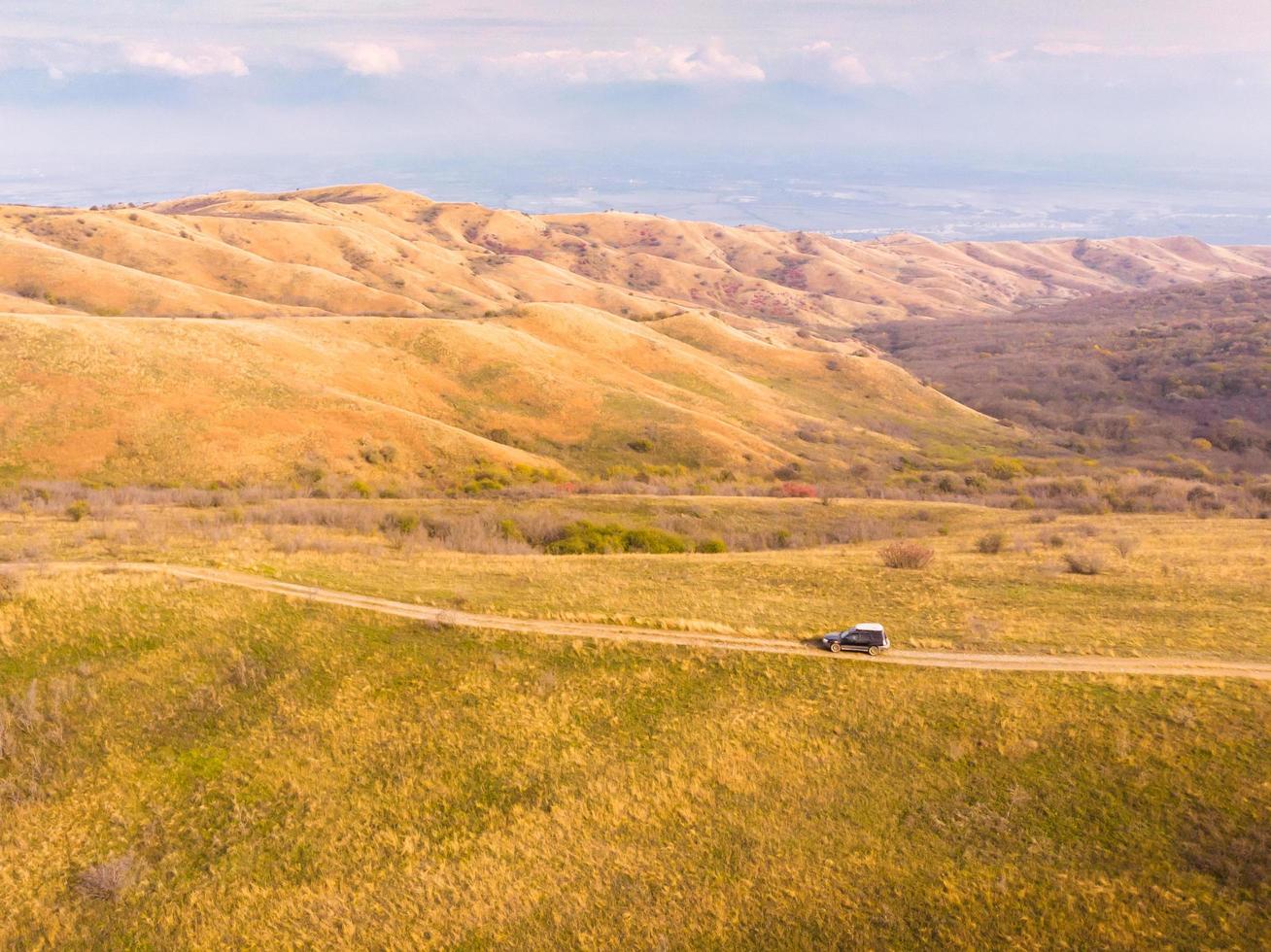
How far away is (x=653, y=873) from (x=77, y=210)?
672 ft

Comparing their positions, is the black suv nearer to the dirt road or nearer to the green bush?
the dirt road

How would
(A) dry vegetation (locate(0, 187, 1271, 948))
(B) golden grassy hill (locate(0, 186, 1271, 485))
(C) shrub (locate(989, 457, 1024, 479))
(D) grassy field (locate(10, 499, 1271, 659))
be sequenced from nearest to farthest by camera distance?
(A) dry vegetation (locate(0, 187, 1271, 948)), (D) grassy field (locate(10, 499, 1271, 659)), (B) golden grassy hill (locate(0, 186, 1271, 485)), (C) shrub (locate(989, 457, 1024, 479))

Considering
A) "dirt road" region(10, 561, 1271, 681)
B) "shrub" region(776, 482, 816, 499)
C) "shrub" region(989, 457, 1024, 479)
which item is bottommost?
"shrub" region(989, 457, 1024, 479)

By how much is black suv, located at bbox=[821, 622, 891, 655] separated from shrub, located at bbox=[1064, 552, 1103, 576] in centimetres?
1561

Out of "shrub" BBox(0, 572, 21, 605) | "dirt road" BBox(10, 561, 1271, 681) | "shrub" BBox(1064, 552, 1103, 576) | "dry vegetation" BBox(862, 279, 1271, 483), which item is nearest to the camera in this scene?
"dirt road" BBox(10, 561, 1271, 681)

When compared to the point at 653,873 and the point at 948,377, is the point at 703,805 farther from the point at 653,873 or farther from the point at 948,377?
the point at 948,377

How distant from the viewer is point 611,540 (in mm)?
45000

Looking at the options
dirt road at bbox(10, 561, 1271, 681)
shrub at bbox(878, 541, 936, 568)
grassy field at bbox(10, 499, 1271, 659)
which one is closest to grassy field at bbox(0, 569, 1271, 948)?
dirt road at bbox(10, 561, 1271, 681)

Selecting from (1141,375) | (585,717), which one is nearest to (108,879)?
(585,717)

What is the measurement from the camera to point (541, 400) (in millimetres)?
80812

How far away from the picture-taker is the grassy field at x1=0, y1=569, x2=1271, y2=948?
15852mm

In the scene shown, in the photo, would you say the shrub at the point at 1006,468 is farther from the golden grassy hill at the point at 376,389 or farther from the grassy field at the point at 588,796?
the grassy field at the point at 588,796

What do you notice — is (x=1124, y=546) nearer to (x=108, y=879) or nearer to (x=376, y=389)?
(x=108, y=879)

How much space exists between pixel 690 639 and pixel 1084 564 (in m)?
21.2
